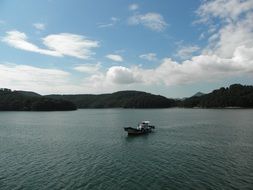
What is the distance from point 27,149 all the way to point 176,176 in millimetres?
35656

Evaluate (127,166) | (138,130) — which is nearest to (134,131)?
(138,130)

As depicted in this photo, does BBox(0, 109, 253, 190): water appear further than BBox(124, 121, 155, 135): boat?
No

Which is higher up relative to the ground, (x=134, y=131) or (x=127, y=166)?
(x=134, y=131)

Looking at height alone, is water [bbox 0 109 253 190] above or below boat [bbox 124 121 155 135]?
below

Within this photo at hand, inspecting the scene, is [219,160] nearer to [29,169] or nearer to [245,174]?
[245,174]

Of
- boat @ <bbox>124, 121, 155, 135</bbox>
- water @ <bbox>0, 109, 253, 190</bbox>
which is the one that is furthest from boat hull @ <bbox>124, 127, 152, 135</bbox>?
water @ <bbox>0, 109, 253, 190</bbox>

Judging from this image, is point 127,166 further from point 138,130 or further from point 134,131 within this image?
point 138,130

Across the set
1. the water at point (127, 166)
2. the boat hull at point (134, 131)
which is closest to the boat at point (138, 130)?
the boat hull at point (134, 131)

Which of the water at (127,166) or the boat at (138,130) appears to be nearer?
the water at (127,166)

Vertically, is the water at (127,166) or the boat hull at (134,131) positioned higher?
the boat hull at (134,131)

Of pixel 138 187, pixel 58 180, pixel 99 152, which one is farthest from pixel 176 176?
pixel 99 152

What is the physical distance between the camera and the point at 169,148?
186 feet

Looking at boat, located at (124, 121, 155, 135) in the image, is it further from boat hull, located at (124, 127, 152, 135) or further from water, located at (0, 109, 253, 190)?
water, located at (0, 109, 253, 190)

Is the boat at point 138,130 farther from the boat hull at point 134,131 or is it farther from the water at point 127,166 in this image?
the water at point 127,166
